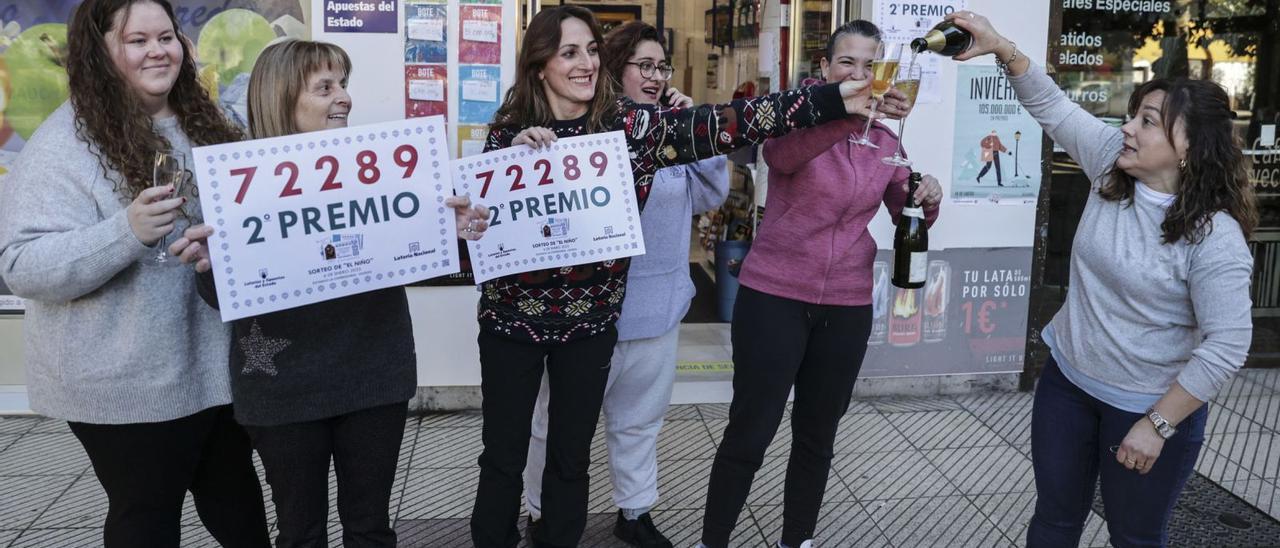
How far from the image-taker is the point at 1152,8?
20.0ft

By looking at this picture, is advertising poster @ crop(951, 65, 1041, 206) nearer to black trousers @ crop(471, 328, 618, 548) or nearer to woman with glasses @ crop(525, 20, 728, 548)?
woman with glasses @ crop(525, 20, 728, 548)

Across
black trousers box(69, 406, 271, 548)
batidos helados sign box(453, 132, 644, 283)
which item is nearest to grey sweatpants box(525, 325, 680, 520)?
batidos helados sign box(453, 132, 644, 283)

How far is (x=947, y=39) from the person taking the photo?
3.05 m

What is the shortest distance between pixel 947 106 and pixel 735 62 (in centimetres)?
251

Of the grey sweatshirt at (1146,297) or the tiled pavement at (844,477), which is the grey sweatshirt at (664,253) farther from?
the grey sweatshirt at (1146,297)

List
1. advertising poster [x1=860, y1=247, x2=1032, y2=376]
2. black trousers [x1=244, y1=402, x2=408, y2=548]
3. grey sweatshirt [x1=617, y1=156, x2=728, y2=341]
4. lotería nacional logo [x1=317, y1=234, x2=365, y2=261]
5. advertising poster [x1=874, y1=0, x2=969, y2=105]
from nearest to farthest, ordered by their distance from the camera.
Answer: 1. lotería nacional logo [x1=317, y1=234, x2=365, y2=261]
2. black trousers [x1=244, y1=402, x2=408, y2=548]
3. grey sweatshirt [x1=617, y1=156, x2=728, y2=341]
4. advertising poster [x1=874, y1=0, x2=969, y2=105]
5. advertising poster [x1=860, y1=247, x2=1032, y2=376]

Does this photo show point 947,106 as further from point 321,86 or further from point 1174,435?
point 321,86

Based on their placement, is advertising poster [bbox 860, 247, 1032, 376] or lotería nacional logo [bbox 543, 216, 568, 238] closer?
lotería nacional logo [bbox 543, 216, 568, 238]

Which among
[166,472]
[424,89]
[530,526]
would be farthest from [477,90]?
[166,472]

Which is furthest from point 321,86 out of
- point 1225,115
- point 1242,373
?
point 1242,373

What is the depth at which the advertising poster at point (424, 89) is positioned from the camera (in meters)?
5.12

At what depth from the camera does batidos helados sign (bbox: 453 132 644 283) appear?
3129mm

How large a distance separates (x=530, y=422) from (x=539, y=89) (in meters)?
1.06

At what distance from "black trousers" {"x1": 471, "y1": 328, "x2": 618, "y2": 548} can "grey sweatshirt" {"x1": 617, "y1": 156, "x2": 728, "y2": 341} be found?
0.31 metres
